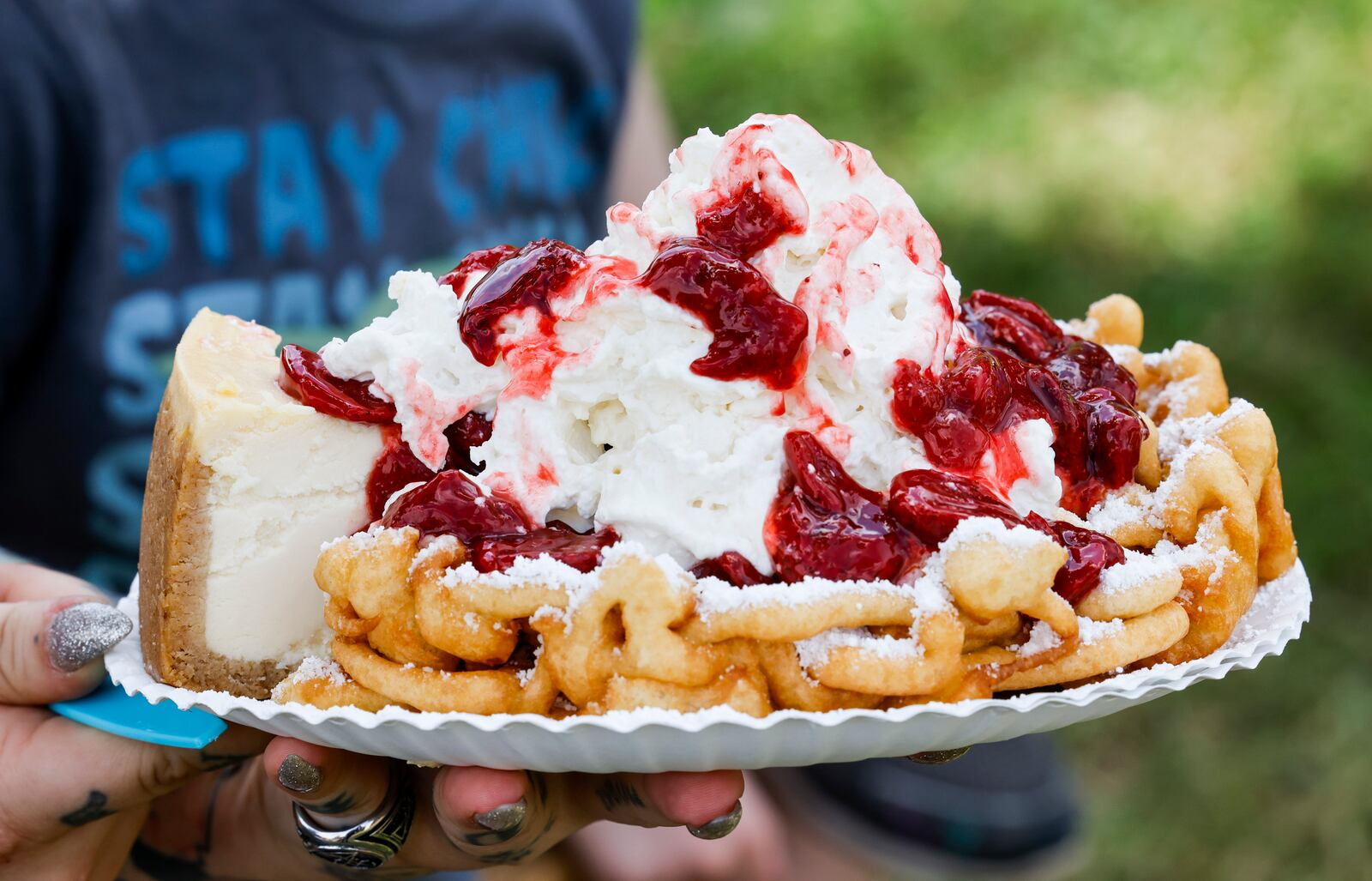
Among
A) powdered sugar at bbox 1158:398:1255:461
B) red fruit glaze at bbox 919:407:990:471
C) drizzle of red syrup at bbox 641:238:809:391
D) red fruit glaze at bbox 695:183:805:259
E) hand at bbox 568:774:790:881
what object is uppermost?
red fruit glaze at bbox 695:183:805:259

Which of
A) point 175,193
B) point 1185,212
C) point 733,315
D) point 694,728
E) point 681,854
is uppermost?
point 733,315

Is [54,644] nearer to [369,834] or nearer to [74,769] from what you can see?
[74,769]

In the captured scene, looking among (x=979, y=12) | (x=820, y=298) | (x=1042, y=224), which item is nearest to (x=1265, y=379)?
(x=1042, y=224)

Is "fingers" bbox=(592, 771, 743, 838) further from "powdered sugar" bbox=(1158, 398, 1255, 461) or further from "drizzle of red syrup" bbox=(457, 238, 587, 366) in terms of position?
"powdered sugar" bbox=(1158, 398, 1255, 461)

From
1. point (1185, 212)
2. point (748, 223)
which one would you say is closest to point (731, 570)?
point (748, 223)

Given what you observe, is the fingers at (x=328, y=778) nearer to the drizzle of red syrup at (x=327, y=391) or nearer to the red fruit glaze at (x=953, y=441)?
the drizzle of red syrup at (x=327, y=391)

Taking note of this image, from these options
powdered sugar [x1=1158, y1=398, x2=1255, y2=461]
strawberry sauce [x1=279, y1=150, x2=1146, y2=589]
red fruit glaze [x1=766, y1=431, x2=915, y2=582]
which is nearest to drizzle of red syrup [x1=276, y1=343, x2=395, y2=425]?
strawberry sauce [x1=279, y1=150, x2=1146, y2=589]

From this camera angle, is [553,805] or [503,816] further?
[553,805]
